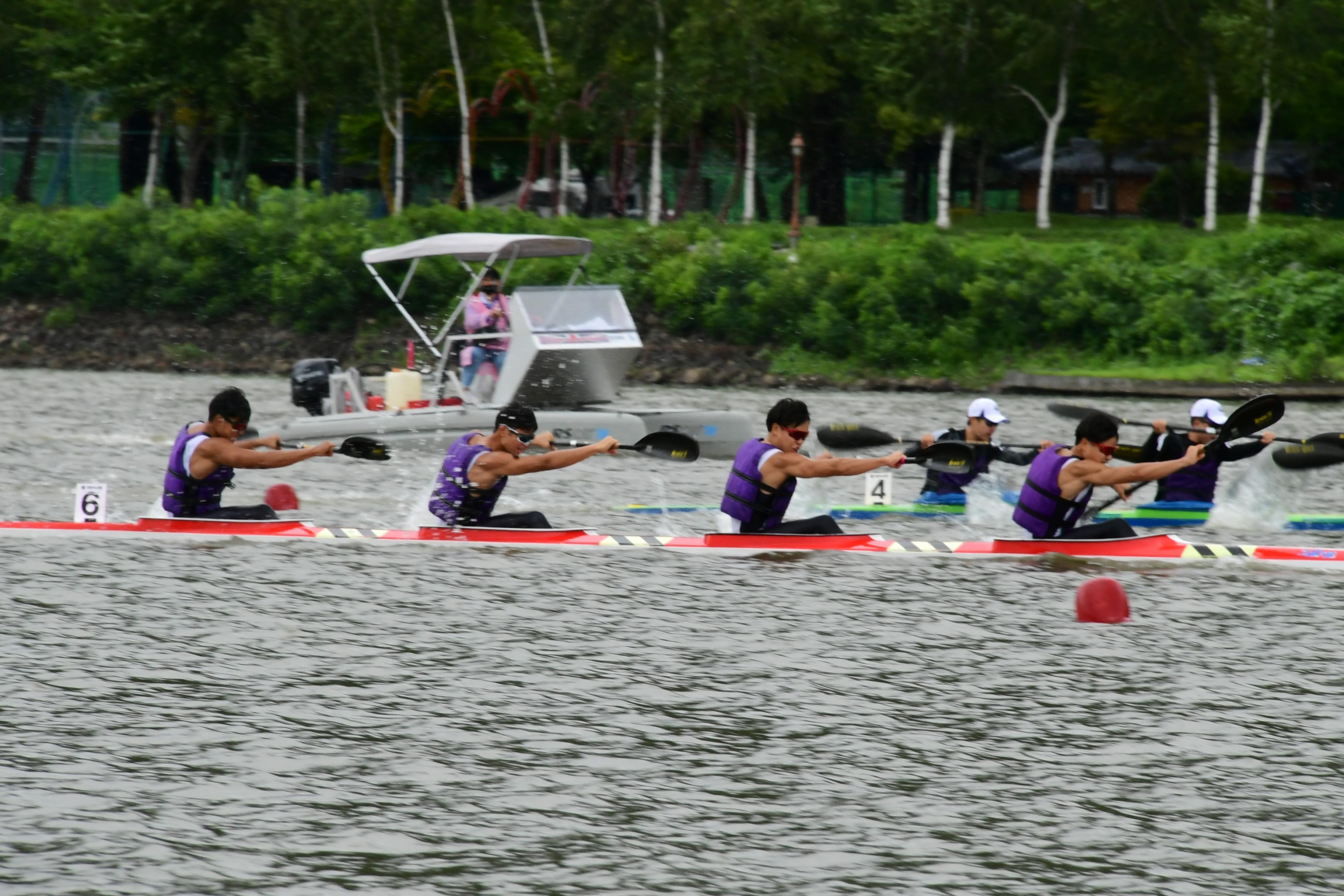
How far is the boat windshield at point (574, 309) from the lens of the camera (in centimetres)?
2130

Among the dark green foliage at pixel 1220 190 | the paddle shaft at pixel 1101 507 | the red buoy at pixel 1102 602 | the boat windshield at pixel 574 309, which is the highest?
the dark green foliage at pixel 1220 190

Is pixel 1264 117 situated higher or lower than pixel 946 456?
higher

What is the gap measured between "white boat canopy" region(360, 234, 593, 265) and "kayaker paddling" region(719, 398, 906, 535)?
293 inches

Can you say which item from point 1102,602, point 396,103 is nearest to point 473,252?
point 1102,602

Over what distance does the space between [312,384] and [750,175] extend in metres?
24.4

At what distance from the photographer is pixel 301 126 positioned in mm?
45969

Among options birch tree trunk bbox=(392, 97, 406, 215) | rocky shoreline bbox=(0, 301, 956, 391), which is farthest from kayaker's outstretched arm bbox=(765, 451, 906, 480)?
birch tree trunk bbox=(392, 97, 406, 215)

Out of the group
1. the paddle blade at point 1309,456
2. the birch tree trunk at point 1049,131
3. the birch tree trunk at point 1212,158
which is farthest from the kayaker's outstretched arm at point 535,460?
the birch tree trunk at point 1049,131

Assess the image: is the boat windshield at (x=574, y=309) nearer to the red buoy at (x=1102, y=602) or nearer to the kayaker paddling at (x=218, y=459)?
the kayaker paddling at (x=218, y=459)

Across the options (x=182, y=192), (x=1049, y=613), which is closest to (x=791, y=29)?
(x=182, y=192)

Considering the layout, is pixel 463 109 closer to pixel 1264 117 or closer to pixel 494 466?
pixel 1264 117

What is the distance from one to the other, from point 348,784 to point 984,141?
42463mm

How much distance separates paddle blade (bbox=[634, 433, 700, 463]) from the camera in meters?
16.6

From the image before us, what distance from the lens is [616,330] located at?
2197cm
